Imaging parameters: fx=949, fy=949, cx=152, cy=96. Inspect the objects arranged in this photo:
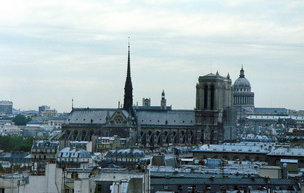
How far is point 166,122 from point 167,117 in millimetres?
1727

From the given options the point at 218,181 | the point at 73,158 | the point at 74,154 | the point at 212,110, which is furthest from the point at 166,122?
the point at 218,181

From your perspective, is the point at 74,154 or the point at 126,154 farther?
the point at 74,154

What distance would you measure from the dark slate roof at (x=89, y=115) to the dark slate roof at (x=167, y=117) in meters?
3.97

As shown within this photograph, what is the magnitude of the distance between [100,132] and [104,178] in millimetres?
115920

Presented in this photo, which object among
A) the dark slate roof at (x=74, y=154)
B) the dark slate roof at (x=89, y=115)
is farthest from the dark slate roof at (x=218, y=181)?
the dark slate roof at (x=89, y=115)

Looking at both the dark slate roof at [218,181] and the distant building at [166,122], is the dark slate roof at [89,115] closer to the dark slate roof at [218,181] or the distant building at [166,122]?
the distant building at [166,122]

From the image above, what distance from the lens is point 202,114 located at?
538 feet

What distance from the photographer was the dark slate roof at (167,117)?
16488 cm

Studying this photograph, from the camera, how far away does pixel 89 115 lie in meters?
166

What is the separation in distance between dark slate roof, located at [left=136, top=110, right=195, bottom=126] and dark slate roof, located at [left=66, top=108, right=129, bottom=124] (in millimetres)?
3966

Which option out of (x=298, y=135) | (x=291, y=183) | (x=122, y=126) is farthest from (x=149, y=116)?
(x=291, y=183)

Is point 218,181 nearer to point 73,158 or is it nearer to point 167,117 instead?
point 73,158

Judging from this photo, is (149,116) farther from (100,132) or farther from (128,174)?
(128,174)

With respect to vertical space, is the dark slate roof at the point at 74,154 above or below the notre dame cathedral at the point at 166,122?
→ below
